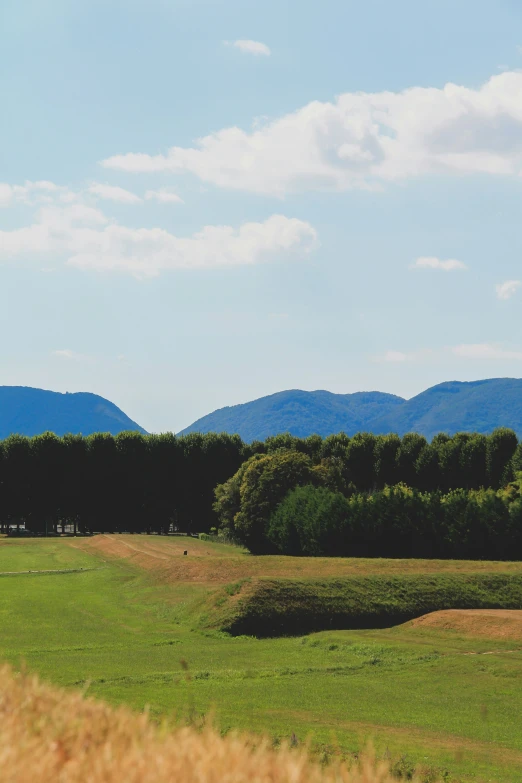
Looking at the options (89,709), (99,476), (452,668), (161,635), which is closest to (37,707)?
(89,709)

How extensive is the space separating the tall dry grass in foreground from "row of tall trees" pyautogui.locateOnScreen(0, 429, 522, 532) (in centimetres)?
10579

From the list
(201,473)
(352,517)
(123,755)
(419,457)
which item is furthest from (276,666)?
(201,473)

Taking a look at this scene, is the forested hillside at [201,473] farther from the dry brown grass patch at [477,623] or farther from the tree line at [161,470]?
the dry brown grass patch at [477,623]

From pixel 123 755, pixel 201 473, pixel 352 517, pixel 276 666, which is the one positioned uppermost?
pixel 201 473

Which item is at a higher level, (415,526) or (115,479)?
(115,479)

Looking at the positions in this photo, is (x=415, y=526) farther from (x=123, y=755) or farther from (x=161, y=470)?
(x=123, y=755)

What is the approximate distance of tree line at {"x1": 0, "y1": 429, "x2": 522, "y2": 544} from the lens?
111312 millimetres

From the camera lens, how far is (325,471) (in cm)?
9194

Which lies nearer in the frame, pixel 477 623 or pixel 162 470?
pixel 477 623

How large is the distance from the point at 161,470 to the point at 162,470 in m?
0.14

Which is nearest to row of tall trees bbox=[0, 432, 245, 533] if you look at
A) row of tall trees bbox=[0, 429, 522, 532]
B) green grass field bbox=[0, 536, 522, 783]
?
row of tall trees bbox=[0, 429, 522, 532]

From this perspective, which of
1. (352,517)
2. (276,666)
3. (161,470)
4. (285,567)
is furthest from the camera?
(161,470)

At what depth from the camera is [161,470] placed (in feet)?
386

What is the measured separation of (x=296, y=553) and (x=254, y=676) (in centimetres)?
5016
